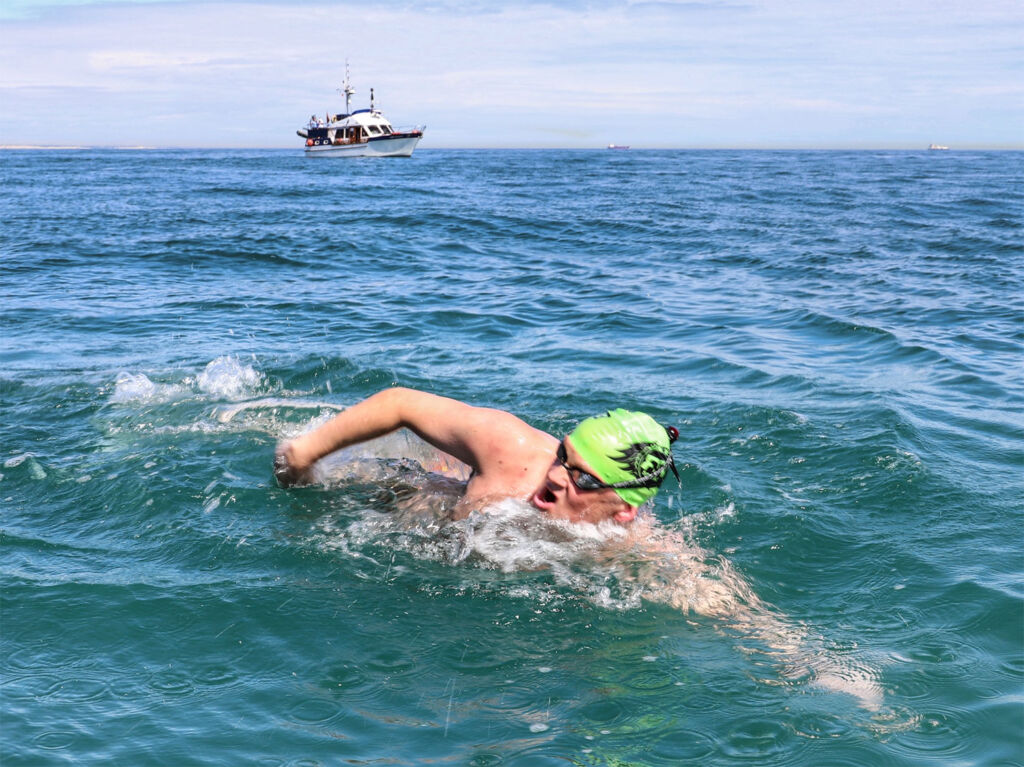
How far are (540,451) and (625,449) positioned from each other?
44 centimetres

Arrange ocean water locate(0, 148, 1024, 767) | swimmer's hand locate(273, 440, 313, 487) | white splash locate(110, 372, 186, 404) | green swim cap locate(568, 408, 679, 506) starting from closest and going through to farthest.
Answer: ocean water locate(0, 148, 1024, 767), green swim cap locate(568, 408, 679, 506), swimmer's hand locate(273, 440, 313, 487), white splash locate(110, 372, 186, 404)

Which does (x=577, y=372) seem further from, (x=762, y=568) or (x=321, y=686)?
(x=321, y=686)

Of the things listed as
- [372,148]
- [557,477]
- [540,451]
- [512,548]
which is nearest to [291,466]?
[512,548]

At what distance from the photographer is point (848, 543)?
5172mm

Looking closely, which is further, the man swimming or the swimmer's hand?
the swimmer's hand

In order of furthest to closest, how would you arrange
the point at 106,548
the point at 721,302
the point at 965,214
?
the point at 965,214 < the point at 721,302 < the point at 106,548

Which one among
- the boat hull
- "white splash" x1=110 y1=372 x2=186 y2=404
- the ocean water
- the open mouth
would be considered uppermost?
the boat hull

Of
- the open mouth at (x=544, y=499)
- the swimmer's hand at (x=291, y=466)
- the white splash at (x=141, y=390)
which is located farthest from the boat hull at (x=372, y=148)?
the open mouth at (x=544, y=499)

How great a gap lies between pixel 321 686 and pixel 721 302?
34.0ft

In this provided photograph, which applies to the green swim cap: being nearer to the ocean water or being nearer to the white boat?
the ocean water

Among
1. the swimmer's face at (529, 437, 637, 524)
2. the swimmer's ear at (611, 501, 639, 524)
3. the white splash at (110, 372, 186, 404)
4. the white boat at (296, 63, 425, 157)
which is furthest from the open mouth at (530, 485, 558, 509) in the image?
the white boat at (296, 63, 425, 157)

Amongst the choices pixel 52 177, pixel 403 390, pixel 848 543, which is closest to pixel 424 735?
pixel 403 390

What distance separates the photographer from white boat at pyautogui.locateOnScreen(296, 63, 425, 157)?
74.4 m

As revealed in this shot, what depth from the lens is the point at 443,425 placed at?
13.8ft
